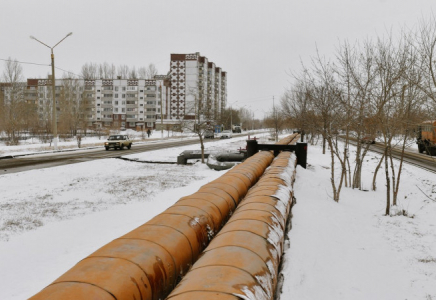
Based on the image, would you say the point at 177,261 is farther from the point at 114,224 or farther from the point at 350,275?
Result: the point at 114,224

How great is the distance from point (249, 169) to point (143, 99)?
3838 inches

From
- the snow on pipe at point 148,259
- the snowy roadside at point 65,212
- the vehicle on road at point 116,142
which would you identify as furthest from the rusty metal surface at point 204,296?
the vehicle on road at point 116,142

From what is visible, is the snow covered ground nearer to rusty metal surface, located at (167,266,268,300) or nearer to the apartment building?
rusty metal surface, located at (167,266,268,300)

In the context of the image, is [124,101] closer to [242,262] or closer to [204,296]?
[242,262]

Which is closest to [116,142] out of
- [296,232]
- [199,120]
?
[199,120]

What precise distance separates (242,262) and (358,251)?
491 cm

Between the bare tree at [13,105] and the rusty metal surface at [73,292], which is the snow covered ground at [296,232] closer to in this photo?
the rusty metal surface at [73,292]

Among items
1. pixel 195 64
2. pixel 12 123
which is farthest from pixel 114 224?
pixel 195 64

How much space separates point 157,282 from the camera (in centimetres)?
347

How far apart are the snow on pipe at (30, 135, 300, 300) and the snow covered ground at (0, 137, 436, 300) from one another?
1769 mm

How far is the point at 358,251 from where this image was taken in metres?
7.04

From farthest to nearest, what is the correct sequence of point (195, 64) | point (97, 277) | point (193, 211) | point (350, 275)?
point (195, 64), point (350, 275), point (193, 211), point (97, 277)

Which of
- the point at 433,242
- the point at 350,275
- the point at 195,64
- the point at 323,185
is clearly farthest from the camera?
the point at 195,64

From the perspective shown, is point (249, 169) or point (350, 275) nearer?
point (350, 275)
